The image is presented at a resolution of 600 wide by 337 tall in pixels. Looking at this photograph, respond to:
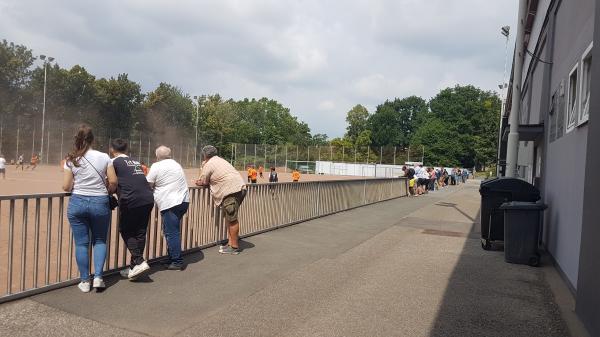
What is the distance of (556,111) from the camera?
890cm

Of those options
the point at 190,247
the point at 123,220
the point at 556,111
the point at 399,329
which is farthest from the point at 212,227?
the point at 556,111

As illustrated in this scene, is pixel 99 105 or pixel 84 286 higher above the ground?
pixel 99 105

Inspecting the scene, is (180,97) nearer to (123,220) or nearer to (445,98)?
(445,98)

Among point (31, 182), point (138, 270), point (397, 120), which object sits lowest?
point (31, 182)

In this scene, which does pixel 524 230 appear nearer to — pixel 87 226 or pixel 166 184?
pixel 166 184

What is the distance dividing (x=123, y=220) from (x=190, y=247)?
1917 mm

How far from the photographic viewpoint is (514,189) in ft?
29.5

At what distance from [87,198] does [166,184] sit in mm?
1333

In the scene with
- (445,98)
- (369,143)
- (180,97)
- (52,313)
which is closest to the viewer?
(52,313)

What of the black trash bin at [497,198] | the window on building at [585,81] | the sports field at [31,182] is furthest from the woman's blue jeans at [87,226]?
the sports field at [31,182]

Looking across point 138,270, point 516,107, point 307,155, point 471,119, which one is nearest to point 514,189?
point 516,107

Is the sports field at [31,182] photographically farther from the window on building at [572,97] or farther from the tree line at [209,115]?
the window on building at [572,97]

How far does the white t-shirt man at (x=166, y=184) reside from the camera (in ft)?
20.9

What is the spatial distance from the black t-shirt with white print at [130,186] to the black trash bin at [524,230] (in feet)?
18.6
